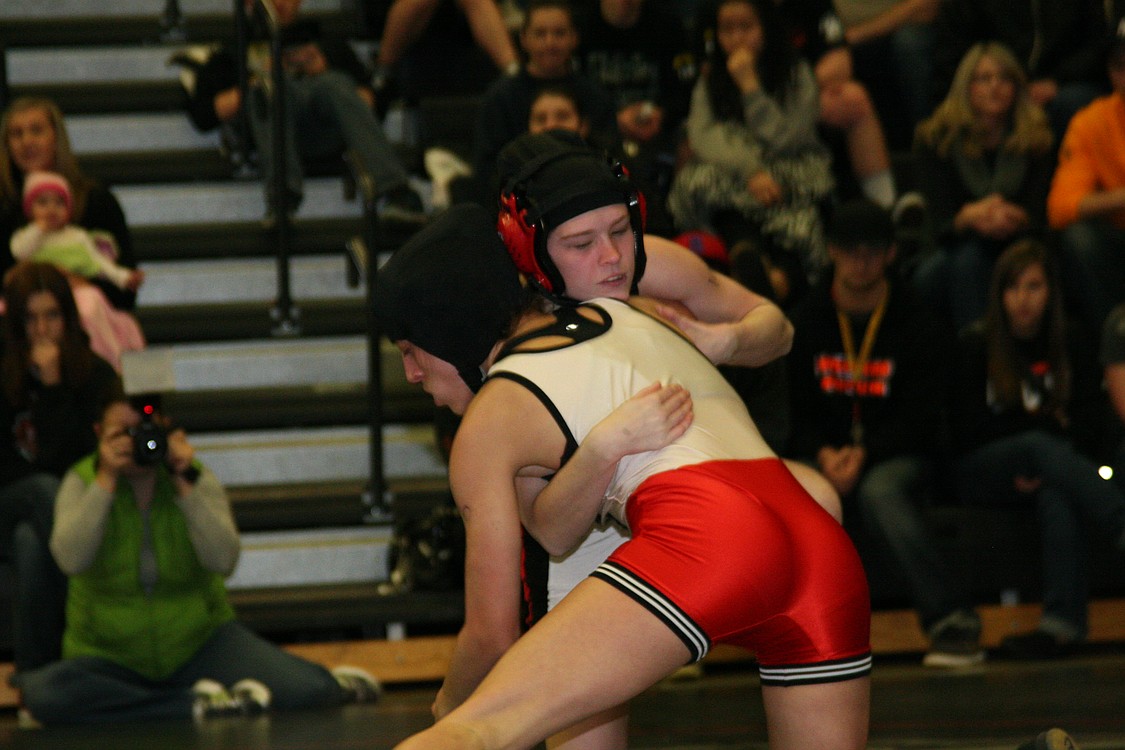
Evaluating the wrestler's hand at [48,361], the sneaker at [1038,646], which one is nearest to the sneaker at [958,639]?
the sneaker at [1038,646]

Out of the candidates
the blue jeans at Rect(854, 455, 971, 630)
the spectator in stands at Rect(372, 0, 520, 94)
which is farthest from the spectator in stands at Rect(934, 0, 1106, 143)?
the blue jeans at Rect(854, 455, 971, 630)

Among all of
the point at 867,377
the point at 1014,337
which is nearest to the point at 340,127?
the point at 867,377

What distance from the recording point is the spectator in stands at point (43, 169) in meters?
6.35

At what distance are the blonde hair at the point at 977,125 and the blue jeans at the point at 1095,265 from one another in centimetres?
44

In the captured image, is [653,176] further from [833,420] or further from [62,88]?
Answer: [62,88]

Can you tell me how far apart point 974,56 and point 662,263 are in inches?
152

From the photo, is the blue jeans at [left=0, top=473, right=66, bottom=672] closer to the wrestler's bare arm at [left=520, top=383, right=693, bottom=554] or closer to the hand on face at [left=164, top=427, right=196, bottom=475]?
the hand on face at [left=164, top=427, right=196, bottom=475]

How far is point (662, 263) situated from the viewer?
323cm

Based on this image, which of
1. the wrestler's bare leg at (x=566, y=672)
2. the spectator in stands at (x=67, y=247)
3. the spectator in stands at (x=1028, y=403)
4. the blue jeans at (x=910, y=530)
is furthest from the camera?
the spectator in stands at (x=67, y=247)

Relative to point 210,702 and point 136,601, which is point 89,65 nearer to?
point 136,601

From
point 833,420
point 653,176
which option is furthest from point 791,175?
point 833,420

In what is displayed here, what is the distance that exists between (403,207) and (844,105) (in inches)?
79.6

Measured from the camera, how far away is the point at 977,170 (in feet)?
21.9

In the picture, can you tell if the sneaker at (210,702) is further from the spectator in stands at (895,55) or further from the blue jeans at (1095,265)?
the spectator in stands at (895,55)
